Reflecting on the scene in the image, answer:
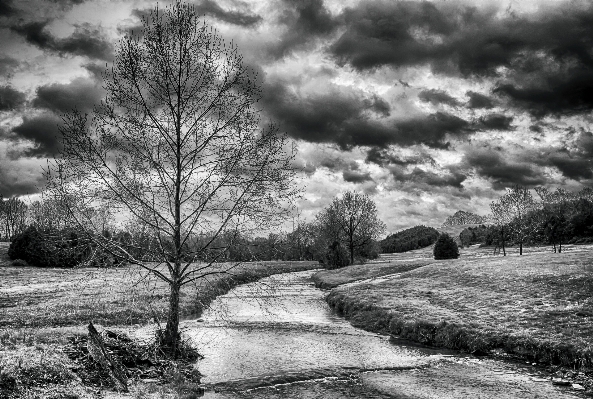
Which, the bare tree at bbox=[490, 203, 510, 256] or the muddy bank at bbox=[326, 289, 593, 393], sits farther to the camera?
the bare tree at bbox=[490, 203, 510, 256]

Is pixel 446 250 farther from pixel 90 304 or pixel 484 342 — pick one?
pixel 90 304

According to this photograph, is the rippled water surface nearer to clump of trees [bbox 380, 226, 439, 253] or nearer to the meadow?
the meadow

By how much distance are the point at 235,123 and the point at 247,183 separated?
244 cm

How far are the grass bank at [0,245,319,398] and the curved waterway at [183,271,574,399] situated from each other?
239 cm

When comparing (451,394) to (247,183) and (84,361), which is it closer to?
(247,183)

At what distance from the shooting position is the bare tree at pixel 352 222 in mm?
74125

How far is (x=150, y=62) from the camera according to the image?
14492mm

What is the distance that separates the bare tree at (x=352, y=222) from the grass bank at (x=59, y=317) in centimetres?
2656

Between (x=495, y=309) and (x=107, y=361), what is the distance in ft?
68.3

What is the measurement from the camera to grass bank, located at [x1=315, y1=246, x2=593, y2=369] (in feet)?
54.8

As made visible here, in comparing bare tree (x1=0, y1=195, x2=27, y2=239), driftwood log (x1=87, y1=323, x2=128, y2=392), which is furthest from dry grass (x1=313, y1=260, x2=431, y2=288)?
bare tree (x1=0, y1=195, x2=27, y2=239)

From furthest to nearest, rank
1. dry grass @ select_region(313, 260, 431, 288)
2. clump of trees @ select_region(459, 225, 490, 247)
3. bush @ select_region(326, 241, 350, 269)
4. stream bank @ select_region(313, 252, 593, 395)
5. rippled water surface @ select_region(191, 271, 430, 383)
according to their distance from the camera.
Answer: clump of trees @ select_region(459, 225, 490, 247)
bush @ select_region(326, 241, 350, 269)
dry grass @ select_region(313, 260, 431, 288)
stream bank @ select_region(313, 252, 593, 395)
rippled water surface @ select_region(191, 271, 430, 383)

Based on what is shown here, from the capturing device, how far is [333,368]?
606 inches

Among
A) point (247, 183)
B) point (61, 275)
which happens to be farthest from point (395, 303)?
point (61, 275)
